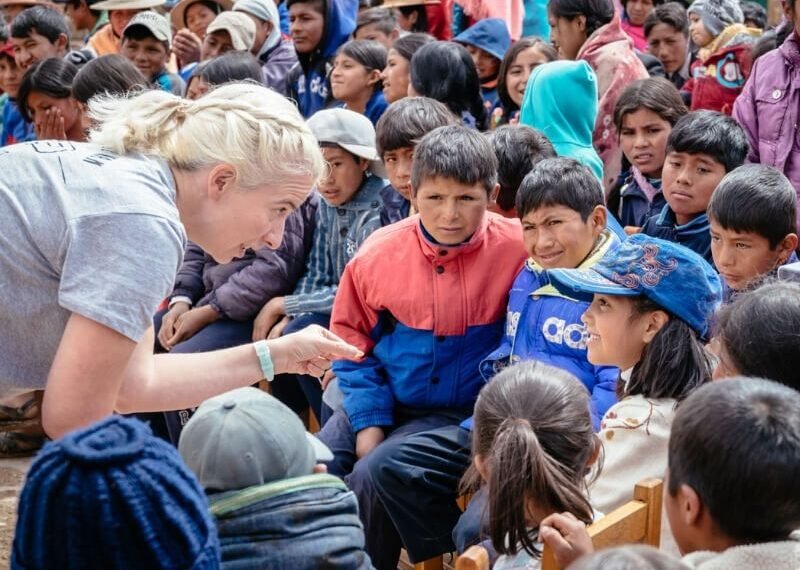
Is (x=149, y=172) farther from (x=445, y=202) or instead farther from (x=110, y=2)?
(x=110, y=2)

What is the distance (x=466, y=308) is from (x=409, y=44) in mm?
2567

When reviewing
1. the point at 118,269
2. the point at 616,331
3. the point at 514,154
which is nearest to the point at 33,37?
the point at 514,154

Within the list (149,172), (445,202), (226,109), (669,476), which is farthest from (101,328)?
(445,202)

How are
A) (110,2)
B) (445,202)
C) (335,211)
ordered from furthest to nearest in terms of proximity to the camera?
1. (110,2)
2. (335,211)
3. (445,202)

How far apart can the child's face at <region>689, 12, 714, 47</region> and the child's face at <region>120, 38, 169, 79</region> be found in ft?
10.7

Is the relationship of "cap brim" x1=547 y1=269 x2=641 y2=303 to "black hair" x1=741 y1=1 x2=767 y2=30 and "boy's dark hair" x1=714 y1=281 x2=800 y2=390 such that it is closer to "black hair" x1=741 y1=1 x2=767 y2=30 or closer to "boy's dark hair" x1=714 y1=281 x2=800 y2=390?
"boy's dark hair" x1=714 y1=281 x2=800 y2=390

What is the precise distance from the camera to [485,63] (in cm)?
608

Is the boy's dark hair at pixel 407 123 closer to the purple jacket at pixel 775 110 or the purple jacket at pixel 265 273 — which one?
the purple jacket at pixel 265 273

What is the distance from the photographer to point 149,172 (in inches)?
89.8

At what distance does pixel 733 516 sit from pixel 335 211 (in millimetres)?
2947

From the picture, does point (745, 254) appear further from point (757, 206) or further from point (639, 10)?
point (639, 10)

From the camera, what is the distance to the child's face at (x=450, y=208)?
3492 millimetres

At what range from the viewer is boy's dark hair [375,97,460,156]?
4.16m

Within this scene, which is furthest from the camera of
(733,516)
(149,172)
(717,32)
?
(717,32)
